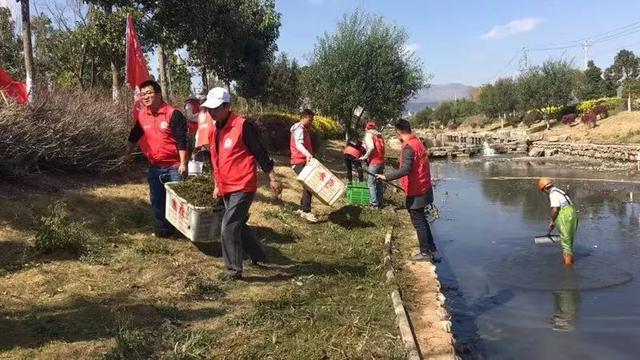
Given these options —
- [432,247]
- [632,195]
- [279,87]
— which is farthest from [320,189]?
[279,87]

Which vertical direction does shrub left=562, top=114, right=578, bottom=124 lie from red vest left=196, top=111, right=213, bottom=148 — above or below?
above

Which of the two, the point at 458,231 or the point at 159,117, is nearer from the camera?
the point at 159,117

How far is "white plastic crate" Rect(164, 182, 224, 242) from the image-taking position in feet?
20.4

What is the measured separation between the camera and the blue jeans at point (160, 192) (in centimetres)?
→ 684

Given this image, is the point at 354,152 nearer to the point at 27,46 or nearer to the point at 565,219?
the point at 565,219

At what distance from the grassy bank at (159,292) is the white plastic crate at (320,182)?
2.88 feet

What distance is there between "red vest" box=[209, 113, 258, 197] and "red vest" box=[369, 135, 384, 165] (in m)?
5.72

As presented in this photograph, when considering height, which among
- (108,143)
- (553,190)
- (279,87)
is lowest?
(553,190)

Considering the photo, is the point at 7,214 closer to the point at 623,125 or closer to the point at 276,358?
the point at 276,358

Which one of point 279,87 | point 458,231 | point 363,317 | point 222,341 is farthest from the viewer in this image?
point 279,87

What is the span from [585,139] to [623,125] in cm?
246

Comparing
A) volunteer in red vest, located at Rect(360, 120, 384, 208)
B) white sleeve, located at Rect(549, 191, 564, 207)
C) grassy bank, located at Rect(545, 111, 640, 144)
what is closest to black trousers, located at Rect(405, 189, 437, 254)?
white sleeve, located at Rect(549, 191, 564, 207)

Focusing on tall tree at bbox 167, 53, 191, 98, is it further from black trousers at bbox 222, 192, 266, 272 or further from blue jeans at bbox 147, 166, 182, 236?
black trousers at bbox 222, 192, 266, 272

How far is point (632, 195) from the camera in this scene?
1662 cm
